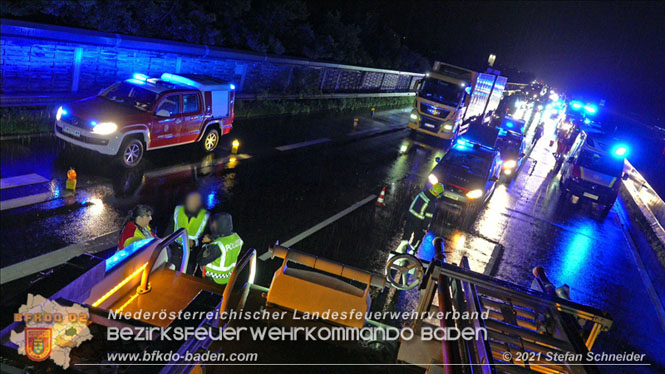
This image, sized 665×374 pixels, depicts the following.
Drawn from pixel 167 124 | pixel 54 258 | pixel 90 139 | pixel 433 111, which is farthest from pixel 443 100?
pixel 54 258

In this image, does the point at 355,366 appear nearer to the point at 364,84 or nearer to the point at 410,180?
the point at 410,180

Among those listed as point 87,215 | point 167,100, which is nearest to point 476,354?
point 87,215

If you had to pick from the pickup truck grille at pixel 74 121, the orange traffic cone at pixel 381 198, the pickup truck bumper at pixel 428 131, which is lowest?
the orange traffic cone at pixel 381 198

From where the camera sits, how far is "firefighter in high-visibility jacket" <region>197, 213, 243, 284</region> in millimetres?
5242

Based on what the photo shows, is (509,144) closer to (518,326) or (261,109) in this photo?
(261,109)

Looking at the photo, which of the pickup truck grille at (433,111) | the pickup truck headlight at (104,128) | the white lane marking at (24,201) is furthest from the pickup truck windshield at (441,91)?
the white lane marking at (24,201)

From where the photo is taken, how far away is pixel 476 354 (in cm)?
292

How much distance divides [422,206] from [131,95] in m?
7.94

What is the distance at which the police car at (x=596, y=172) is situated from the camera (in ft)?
63.0

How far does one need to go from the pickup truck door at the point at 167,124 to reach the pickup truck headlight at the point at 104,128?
1031mm

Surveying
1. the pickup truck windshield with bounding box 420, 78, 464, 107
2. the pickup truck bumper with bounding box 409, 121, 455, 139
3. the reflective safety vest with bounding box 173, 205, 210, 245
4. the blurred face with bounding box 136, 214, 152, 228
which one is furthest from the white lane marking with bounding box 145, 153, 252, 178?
the pickup truck windshield with bounding box 420, 78, 464, 107

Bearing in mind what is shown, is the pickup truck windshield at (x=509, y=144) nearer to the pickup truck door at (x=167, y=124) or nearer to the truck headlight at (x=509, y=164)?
the truck headlight at (x=509, y=164)

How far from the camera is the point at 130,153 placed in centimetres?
1095

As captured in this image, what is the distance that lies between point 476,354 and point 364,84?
31.6 m
